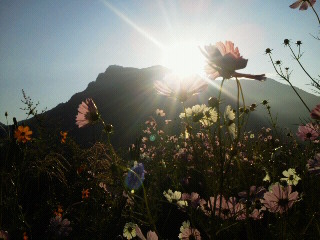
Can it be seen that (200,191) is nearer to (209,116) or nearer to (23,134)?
(209,116)

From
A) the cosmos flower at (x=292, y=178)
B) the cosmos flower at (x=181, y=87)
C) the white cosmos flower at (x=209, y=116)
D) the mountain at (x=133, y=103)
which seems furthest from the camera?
the mountain at (x=133, y=103)

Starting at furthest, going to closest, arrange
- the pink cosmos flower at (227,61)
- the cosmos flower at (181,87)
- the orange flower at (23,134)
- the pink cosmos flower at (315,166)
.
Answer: the orange flower at (23,134) → the pink cosmos flower at (315,166) → the cosmos flower at (181,87) → the pink cosmos flower at (227,61)

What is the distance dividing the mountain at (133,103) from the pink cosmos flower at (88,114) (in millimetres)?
28064

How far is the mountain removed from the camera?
35.2 m

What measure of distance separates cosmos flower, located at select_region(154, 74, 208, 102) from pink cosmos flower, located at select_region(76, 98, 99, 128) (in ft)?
1.00

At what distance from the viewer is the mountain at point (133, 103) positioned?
35219mm

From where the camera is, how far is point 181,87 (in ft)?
3.41

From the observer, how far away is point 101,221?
1619 mm

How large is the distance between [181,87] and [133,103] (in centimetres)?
4325

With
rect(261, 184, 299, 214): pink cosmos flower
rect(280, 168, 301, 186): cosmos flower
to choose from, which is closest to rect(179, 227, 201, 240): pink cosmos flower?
rect(261, 184, 299, 214): pink cosmos flower

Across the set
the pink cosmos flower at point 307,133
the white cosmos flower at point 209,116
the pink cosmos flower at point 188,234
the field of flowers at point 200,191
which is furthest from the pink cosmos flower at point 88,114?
the pink cosmos flower at point 307,133

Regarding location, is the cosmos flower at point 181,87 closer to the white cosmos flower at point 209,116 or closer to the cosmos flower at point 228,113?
the white cosmos flower at point 209,116

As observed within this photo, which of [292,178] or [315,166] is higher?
[315,166]

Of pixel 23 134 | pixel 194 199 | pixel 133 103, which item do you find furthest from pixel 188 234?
pixel 133 103
